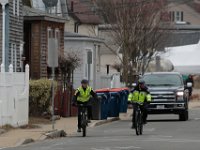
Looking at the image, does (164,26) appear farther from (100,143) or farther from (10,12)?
(100,143)

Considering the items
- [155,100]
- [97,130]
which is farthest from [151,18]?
[97,130]

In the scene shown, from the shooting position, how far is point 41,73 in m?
37.8

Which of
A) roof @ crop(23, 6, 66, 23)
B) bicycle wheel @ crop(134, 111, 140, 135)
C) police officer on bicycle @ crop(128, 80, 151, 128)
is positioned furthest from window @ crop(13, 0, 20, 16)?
bicycle wheel @ crop(134, 111, 140, 135)

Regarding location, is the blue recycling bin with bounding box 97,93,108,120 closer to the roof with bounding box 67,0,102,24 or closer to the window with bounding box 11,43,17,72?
the window with bounding box 11,43,17,72

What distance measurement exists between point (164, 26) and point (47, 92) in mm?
32244

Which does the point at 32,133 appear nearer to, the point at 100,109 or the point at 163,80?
the point at 100,109

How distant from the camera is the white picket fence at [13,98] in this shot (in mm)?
23625

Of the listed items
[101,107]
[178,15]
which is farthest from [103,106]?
[178,15]

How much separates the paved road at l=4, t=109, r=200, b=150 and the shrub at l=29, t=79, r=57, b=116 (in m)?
2.96

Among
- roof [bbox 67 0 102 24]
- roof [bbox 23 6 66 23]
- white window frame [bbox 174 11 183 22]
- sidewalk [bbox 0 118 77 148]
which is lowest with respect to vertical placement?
sidewalk [bbox 0 118 77 148]

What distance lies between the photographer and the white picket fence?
23.6 metres

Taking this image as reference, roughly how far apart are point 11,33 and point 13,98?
10261mm

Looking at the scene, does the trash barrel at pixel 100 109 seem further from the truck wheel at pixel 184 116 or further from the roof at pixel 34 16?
the roof at pixel 34 16

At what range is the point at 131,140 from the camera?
65.8ft
